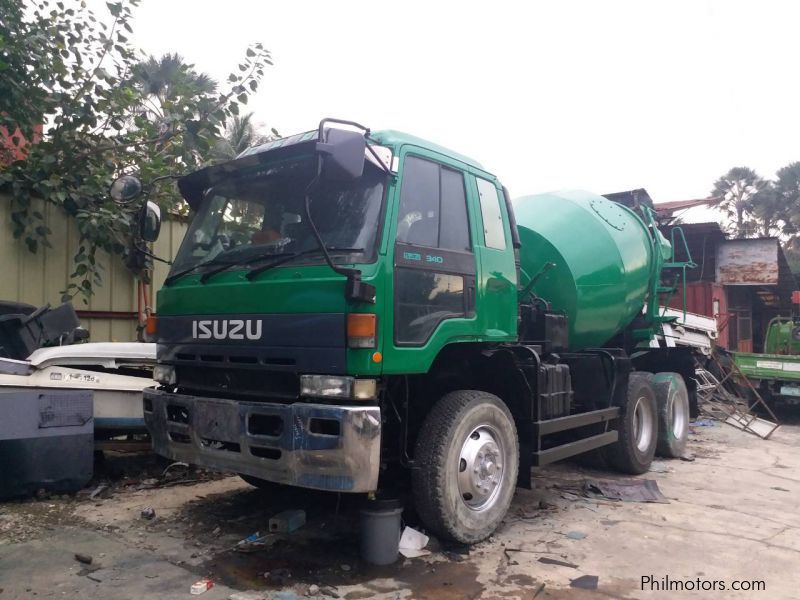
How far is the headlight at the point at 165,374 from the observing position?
4527 millimetres

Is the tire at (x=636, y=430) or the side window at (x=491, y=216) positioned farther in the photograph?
the tire at (x=636, y=430)

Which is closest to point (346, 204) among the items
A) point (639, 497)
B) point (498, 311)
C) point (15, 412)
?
point (498, 311)

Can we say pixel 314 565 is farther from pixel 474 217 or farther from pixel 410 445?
pixel 474 217

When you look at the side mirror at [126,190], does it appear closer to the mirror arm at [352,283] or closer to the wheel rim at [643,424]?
the mirror arm at [352,283]

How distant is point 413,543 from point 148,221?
2.97 m

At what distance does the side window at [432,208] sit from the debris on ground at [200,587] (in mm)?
2292

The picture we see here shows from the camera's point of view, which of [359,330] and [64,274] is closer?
[359,330]

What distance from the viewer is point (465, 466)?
4.32 meters

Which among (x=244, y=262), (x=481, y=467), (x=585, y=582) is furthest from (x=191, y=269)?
(x=585, y=582)

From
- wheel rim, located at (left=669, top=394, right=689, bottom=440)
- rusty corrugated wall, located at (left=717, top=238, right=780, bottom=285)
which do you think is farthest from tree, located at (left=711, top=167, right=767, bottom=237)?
wheel rim, located at (left=669, top=394, right=689, bottom=440)

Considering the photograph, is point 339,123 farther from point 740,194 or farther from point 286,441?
point 740,194

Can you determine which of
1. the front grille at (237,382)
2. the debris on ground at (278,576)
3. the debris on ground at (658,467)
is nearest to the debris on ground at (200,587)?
the debris on ground at (278,576)

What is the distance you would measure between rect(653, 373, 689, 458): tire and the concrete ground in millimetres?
1502

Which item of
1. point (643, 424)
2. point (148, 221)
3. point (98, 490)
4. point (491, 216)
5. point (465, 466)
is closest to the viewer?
point (465, 466)
